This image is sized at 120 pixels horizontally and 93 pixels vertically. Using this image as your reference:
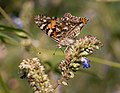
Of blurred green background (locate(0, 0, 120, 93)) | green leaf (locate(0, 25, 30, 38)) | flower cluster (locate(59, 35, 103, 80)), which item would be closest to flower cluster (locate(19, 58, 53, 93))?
flower cluster (locate(59, 35, 103, 80))

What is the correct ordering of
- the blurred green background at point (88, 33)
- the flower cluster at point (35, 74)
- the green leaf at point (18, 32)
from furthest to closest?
the blurred green background at point (88, 33)
the green leaf at point (18, 32)
the flower cluster at point (35, 74)

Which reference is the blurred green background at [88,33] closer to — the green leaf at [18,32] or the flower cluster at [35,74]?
the green leaf at [18,32]

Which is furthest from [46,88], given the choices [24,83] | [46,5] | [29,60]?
[46,5]

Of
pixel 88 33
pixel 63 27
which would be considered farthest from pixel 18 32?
pixel 88 33

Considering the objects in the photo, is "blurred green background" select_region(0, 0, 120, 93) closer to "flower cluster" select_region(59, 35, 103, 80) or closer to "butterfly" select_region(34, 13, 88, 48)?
"butterfly" select_region(34, 13, 88, 48)

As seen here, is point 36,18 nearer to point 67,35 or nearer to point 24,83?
point 67,35

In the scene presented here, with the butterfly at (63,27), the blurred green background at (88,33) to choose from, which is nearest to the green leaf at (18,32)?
the butterfly at (63,27)
